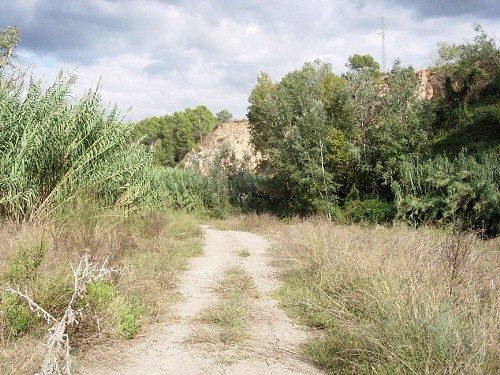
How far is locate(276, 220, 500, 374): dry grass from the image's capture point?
3523 mm

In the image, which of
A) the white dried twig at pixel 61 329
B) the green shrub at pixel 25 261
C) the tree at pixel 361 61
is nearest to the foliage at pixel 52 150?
the green shrub at pixel 25 261

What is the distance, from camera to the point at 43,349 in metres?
3.91

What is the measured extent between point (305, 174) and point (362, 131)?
338cm

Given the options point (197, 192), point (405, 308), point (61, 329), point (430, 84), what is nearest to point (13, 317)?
point (61, 329)

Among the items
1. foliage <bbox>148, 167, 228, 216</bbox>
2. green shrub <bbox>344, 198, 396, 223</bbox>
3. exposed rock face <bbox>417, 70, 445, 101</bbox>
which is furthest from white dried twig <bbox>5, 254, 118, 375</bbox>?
exposed rock face <bbox>417, 70, 445, 101</bbox>

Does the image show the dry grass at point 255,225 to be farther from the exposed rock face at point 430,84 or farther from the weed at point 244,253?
the exposed rock face at point 430,84

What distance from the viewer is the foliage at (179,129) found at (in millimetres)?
61250

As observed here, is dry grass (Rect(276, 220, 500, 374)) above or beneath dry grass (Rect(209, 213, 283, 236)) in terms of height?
above

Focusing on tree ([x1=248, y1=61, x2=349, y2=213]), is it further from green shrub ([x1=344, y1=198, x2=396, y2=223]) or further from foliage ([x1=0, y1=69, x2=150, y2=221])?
foliage ([x1=0, y1=69, x2=150, y2=221])

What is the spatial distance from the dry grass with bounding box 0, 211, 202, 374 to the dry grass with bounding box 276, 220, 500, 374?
81.0 inches

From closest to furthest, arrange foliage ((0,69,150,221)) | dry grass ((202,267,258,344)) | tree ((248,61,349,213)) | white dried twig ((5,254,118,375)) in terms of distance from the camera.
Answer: white dried twig ((5,254,118,375)) → dry grass ((202,267,258,344)) → foliage ((0,69,150,221)) → tree ((248,61,349,213))

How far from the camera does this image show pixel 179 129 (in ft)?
208

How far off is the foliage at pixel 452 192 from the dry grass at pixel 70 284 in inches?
382

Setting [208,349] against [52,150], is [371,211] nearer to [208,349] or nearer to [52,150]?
[52,150]
